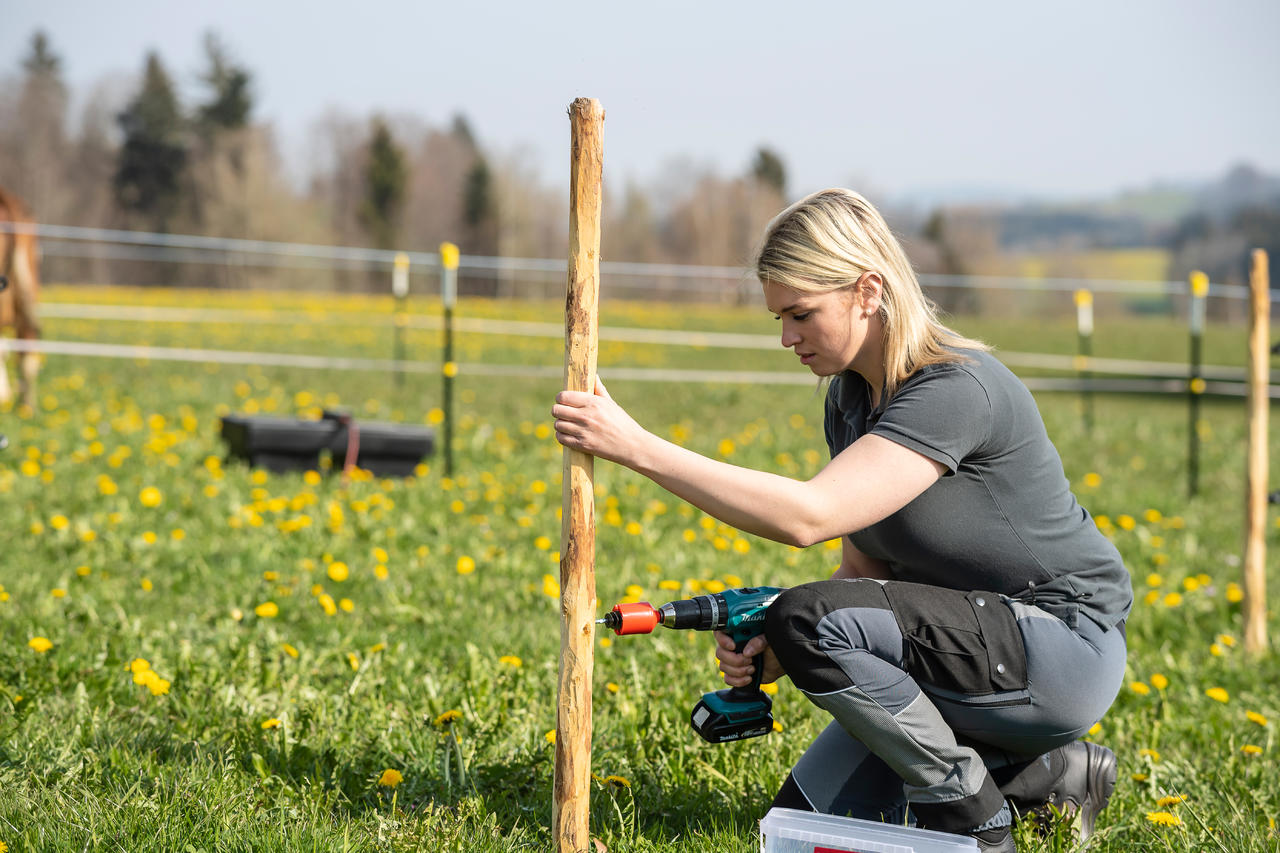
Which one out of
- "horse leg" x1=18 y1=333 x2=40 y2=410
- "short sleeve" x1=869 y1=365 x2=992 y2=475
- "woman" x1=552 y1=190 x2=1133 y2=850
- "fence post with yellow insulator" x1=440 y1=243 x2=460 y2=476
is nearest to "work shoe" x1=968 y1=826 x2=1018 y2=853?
"woman" x1=552 y1=190 x2=1133 y2=850

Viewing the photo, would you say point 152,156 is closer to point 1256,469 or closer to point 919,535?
point 1256,469

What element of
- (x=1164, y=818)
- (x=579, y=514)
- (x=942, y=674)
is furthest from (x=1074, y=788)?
(x=579, y=514)

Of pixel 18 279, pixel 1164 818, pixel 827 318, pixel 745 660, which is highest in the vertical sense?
pixel 18 279

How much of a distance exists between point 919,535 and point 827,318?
1.66ft

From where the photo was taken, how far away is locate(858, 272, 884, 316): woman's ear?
2309mm

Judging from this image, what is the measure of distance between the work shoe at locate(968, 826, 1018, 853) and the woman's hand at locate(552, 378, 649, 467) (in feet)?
3.61

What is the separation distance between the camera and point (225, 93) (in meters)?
57.0

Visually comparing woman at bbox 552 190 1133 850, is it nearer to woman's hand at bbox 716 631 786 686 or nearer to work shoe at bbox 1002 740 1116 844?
woman's hand at bbox 716 631 786 686

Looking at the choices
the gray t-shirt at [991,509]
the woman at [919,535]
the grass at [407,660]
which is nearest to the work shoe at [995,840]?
the woman at [919,535]

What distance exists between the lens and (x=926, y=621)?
7.42ft

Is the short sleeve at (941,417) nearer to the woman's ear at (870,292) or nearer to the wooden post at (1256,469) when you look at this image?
the woman's ear at (870,292)

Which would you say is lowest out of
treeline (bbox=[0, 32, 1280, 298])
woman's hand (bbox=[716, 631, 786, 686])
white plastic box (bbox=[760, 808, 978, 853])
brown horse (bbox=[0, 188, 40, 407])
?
white plastic box (bbox=[760, 808, 978, 853])

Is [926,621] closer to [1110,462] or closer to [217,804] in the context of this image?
[217,804]

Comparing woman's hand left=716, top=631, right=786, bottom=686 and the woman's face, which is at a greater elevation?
the woman's face
